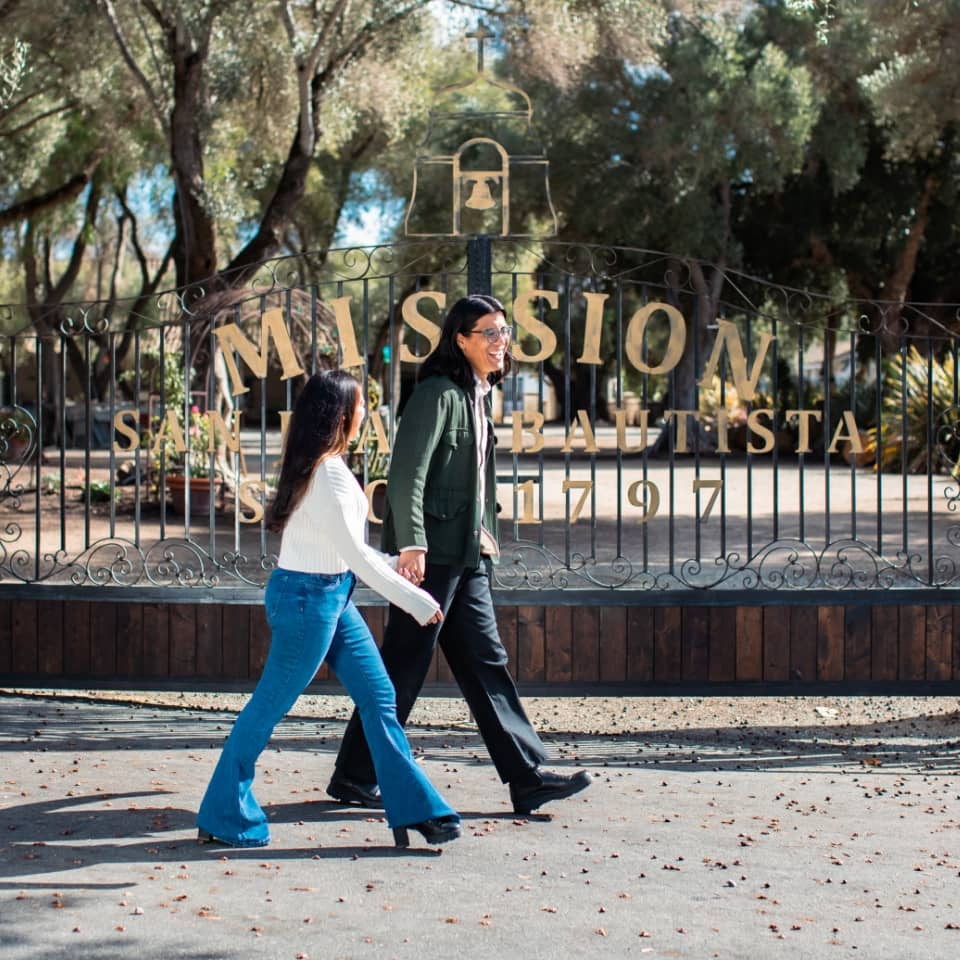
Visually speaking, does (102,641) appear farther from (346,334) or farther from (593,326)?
(593,326)

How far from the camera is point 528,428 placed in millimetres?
7250

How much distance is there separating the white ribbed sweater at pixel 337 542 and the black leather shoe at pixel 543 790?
0.82 metres

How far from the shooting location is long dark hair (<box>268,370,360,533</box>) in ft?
15.2

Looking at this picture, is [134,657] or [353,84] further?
[353,84]

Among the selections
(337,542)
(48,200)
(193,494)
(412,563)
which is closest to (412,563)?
(412,563)

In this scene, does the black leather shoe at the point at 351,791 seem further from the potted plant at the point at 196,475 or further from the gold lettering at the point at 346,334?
the potted plant at the point at 196,475

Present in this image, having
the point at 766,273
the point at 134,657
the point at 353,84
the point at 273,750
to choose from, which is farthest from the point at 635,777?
the point at 766,273

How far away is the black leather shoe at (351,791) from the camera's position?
5148 millimetres

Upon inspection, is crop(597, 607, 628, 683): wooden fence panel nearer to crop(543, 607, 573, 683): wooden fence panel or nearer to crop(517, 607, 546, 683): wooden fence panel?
crop(543, 607, 573, 683): wooden fence panel

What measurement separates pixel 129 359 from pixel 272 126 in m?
24.2

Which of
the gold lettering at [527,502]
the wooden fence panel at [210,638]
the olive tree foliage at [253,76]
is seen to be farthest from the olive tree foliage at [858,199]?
the wooden fence panel at [210,638]

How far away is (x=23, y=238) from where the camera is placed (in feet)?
112

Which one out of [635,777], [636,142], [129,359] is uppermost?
[636,142]

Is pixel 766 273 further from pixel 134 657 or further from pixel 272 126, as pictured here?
pixel 134 657
